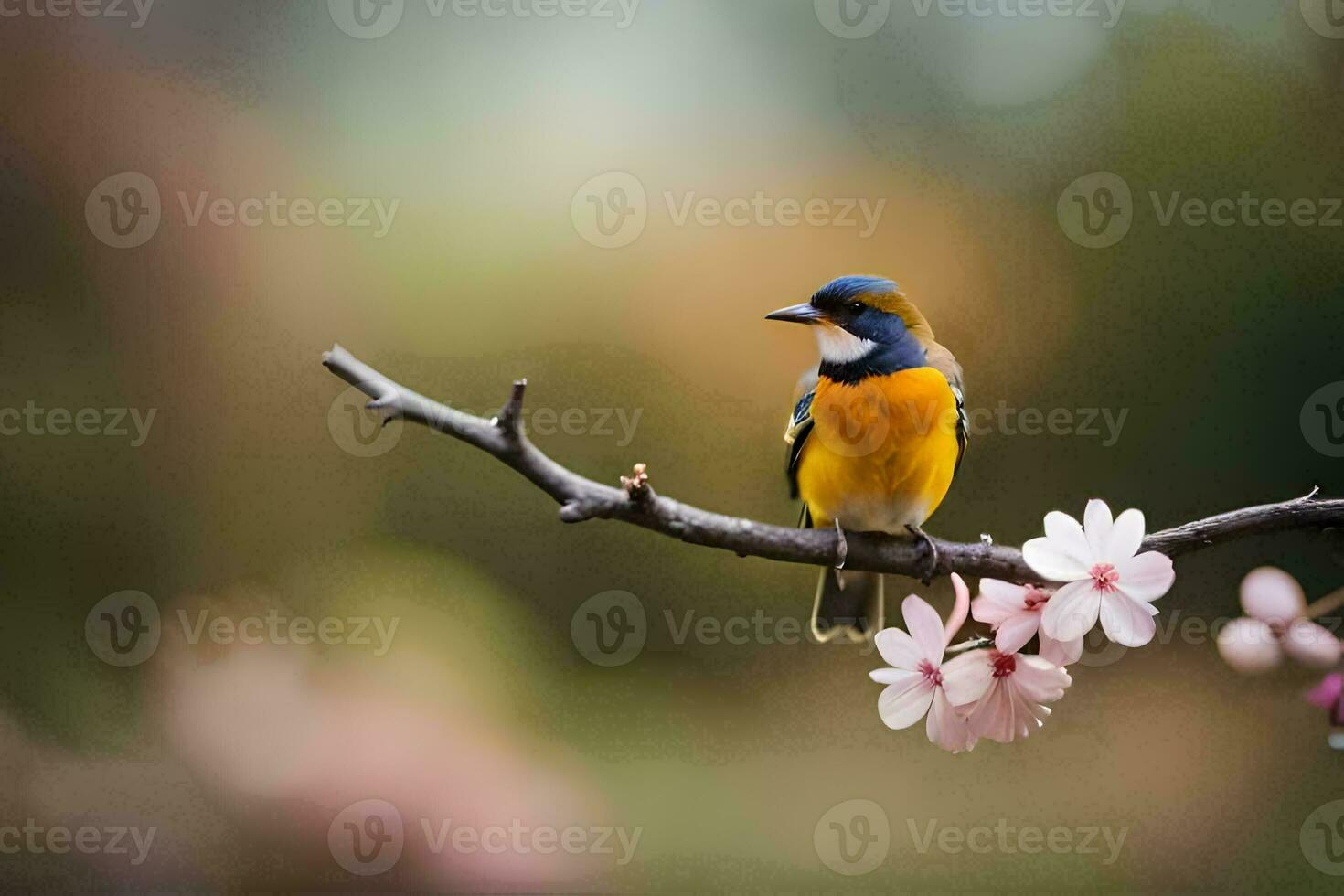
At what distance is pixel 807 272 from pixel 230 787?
1360 millimetres

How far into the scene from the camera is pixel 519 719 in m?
1.97

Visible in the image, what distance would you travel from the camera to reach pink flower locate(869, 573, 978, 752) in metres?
0.70

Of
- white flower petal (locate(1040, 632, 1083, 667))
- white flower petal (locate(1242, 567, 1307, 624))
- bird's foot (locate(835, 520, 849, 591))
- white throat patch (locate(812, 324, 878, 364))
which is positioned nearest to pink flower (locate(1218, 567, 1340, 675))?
white flower petal (locate(1242, 567, 1307, 624))

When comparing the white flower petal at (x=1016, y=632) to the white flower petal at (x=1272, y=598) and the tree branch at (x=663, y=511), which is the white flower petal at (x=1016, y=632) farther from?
the white flower petal at (x=1272, y=598)

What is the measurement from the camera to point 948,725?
2.32 feet

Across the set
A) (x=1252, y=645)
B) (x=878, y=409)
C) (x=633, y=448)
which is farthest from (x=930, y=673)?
(x=633, y=448)

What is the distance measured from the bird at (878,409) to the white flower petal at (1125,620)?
0.36 m

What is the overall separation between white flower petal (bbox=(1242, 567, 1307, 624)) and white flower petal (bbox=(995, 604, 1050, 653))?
0.20m

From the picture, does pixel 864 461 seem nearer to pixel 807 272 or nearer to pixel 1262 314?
pixel 807 272

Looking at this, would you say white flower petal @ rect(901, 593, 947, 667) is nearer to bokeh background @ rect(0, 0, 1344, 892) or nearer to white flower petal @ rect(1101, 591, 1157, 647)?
white flower petal @ rect(1101, 591, 1157, 647)

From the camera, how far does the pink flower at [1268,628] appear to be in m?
0.76

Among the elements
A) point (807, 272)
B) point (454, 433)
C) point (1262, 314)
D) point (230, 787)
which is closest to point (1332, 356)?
point (1262, 314)

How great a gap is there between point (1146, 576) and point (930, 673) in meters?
0.15

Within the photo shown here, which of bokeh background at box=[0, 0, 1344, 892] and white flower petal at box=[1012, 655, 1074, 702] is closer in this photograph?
white flower petal at box=[1012, 655, 1074, 702]
